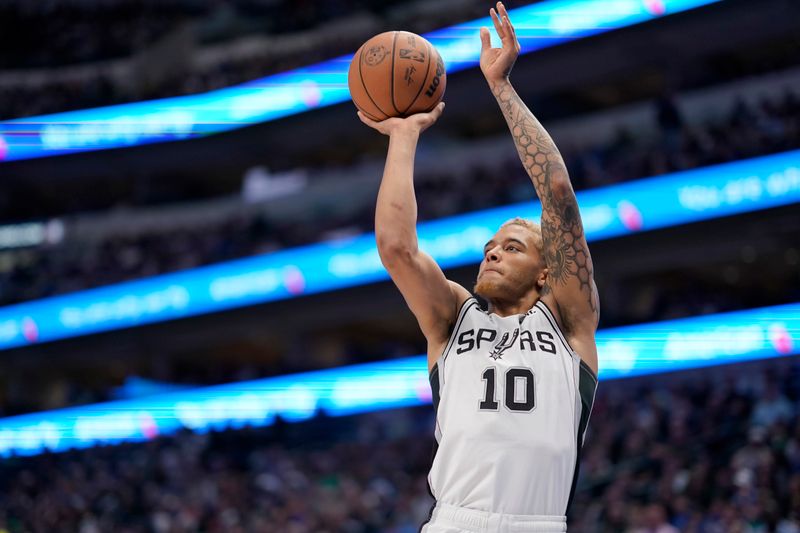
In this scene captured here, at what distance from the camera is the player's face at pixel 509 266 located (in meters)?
3.55

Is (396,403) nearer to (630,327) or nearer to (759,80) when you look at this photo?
(630,327)

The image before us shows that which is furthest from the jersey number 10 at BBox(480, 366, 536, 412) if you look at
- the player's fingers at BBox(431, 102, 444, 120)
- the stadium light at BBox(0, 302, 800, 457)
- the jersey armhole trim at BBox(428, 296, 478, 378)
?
the stadium light at BBox(0, 302, 800, 457)

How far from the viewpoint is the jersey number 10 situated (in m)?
3.29

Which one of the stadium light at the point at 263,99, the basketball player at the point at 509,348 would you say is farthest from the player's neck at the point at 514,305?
the stadium light at the point at 263,99

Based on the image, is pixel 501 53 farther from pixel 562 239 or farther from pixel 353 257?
pixel 353 257

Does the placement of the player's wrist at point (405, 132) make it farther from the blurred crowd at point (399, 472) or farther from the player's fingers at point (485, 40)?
the blurred crowd at point (399, 472)

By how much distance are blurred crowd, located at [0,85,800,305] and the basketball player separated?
12.7 m

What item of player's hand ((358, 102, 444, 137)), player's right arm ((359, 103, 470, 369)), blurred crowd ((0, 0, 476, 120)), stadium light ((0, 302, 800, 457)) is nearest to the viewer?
player's right arm ((359, 103, 470, 369))

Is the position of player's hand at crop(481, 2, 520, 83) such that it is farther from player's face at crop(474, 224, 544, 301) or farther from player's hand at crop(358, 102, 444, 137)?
player's face at crop(474, 224, 544, 301)

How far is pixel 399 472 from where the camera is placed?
13781 mm

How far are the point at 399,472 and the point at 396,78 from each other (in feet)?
35.1

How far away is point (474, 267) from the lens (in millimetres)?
18438

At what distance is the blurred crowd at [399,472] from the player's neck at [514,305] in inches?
235

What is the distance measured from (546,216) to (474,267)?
49.0 ft
